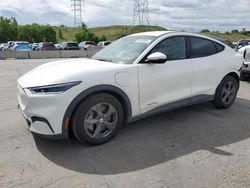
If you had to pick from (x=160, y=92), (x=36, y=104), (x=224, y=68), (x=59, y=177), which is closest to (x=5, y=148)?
(x=36, y=104)

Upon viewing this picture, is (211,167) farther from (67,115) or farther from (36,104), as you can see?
(36,104)

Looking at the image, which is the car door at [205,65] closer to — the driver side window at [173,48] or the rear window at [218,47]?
the rear window at [218,47]

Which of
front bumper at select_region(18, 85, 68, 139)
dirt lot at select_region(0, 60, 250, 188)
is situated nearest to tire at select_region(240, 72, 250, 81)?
dirt lot at select_region(0, 60, 250, 188)

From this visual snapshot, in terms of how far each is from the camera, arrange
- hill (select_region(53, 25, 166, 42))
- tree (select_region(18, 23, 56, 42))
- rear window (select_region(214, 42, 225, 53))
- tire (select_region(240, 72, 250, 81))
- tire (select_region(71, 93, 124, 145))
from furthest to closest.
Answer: hill (select_region(53, 25, 166, 42)) < tree (select_region(18, 23, 56, 42)) < tire (select_region(240, 72, 250, 81)) < rear window (select_region(214, 42, 225, 53)) < tire (select_region(71, 93, 124, 145))

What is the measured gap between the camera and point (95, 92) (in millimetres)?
3889

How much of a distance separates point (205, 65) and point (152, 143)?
77.0 inches

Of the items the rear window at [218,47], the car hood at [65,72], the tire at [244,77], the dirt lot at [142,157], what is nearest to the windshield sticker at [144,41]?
the car hood at [65,72]

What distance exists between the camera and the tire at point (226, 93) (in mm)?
5652

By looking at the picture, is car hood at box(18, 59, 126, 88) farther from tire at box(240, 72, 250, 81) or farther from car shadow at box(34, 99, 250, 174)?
tire at box(240, 72, 250, 81)

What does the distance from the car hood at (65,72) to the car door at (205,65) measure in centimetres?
163

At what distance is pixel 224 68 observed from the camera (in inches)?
220

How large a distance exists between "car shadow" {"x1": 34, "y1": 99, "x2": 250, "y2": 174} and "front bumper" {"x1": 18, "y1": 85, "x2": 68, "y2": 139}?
34cm

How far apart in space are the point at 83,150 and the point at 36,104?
2.92 feet

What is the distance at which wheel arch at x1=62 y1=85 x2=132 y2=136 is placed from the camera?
3.68 m
